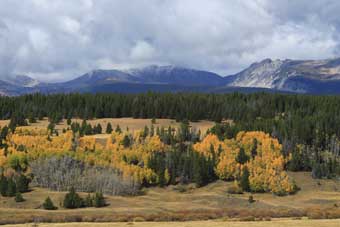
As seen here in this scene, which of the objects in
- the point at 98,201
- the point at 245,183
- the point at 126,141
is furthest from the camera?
the point at 126,141

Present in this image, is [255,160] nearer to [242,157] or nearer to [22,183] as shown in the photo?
[242,157]

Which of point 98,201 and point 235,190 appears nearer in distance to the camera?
point 98,201

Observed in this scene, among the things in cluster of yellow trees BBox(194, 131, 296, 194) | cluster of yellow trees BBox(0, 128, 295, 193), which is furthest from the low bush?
cluster of yellow trees BBox(0, 128, 295, 193)

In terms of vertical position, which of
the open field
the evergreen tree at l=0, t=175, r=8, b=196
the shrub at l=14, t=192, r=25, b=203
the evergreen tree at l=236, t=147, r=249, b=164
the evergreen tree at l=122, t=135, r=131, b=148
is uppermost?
the evergreen tree at l=122, t=135, r=131, b=148

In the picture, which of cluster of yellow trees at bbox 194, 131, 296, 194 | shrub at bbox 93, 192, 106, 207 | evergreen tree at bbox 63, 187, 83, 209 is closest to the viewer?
evergreen tree at bbox 63, 187, 83, 209

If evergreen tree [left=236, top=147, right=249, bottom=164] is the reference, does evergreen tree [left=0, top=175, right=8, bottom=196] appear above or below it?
below

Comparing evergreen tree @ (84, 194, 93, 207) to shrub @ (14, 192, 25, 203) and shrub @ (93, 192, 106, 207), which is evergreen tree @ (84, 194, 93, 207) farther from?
shrub @ (14, 192, 25, 203)

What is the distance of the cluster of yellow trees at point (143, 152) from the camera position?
143000 mm

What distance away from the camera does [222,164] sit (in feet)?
488

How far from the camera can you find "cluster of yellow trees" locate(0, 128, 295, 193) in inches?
5630

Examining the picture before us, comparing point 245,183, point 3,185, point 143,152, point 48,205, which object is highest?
point 143,152

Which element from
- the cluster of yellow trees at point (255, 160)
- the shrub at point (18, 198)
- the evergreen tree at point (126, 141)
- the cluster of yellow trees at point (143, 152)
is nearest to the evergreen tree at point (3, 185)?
the shrub at point (18, 198)

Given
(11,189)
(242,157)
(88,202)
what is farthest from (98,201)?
(242,157)

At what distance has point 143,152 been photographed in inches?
6137
